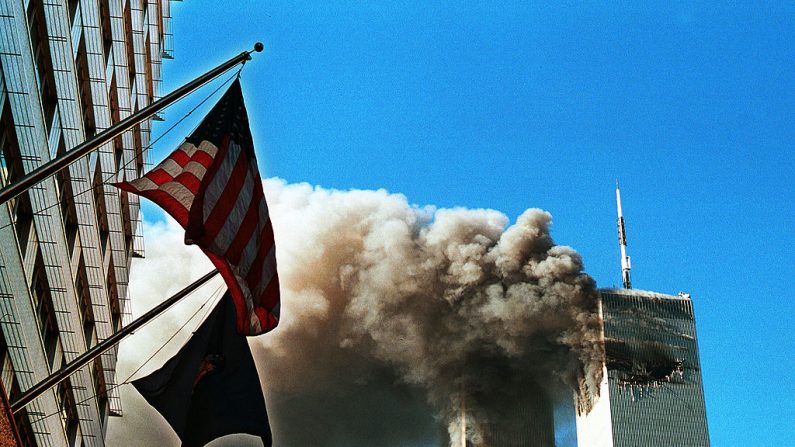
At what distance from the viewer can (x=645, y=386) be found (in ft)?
338

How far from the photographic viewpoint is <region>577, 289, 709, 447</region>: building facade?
10106 cm

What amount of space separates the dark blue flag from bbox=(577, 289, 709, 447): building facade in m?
87.6

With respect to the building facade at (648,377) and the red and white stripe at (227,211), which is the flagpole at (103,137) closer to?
the red and white stripe at (227,211)

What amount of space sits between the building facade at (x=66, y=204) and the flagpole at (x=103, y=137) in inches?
173

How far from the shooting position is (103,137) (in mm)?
11680

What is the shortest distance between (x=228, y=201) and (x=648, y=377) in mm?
97688

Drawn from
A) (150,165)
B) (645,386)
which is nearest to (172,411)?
(150,165)

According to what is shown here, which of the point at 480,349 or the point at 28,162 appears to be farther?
the point at 480,349

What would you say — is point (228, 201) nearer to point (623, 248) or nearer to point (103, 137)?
point (103, 137)

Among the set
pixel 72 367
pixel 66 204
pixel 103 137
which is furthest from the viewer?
pixel 66 204

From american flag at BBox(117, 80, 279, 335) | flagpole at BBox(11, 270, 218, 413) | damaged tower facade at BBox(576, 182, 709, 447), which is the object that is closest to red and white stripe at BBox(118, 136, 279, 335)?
american flag at BBox(117, 80, 279, 335)

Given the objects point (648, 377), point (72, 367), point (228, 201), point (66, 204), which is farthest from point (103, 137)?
point (648, 377)

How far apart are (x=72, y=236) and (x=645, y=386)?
88.7 m

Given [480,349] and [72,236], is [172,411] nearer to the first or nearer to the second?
[72,236]
